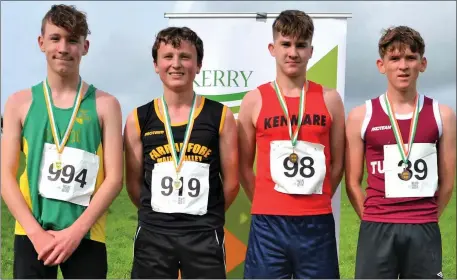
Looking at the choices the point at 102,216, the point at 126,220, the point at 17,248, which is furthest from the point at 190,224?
the point at 126,220

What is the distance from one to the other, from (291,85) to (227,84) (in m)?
1.34

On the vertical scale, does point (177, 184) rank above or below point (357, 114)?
below

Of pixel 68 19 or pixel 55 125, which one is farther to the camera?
pixel 68 19

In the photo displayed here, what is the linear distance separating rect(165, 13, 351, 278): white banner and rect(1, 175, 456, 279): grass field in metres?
2.70

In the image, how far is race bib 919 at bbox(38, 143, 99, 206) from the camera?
375cm

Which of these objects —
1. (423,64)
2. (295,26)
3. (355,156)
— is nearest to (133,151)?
(295,26)

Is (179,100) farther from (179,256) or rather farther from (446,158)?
(446,158)

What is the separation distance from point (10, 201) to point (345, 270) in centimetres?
544

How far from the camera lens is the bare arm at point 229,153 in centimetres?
410

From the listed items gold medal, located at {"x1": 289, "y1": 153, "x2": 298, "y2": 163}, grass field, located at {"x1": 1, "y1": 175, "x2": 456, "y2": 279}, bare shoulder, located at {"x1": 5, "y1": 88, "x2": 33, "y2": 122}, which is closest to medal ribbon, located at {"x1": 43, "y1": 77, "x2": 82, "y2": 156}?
bare shoulder, located at {"x1": 5, "y1": 88, "x2": 33, "y2": 122}

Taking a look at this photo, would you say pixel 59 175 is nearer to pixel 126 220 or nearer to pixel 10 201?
pixel 10 201

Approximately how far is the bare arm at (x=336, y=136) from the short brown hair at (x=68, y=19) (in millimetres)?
1828

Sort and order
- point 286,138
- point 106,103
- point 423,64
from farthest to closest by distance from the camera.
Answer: point 423,64 → point 286,138 → point 106,103

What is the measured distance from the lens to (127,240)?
10.8 meters
